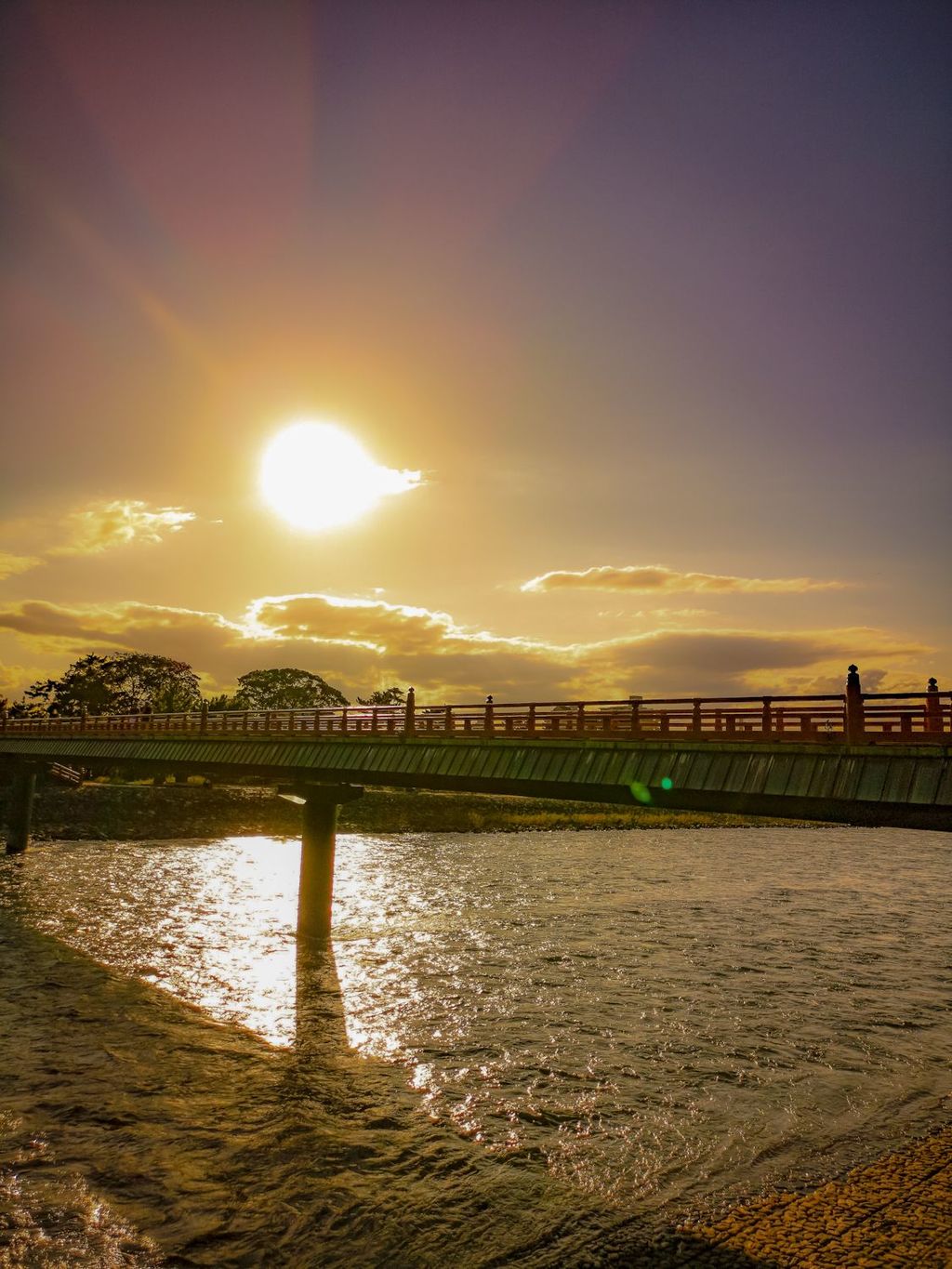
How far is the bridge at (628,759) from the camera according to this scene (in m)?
15.6

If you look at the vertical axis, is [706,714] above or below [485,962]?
above

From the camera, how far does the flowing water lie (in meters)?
10.1

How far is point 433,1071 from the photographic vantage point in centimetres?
1510

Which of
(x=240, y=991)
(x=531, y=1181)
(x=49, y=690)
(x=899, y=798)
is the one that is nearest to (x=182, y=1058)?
(x=240, y=991)

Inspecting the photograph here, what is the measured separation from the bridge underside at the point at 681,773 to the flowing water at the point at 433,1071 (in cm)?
466

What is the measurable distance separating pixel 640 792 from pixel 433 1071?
23.5 ft

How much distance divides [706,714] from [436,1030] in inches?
338

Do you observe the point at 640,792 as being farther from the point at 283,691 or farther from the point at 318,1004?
the point at 283,691

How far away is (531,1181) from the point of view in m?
11.1

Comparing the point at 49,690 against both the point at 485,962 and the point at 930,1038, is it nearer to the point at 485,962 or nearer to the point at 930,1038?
the point at 485,962

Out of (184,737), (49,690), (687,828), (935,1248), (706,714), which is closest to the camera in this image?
(935,1248)

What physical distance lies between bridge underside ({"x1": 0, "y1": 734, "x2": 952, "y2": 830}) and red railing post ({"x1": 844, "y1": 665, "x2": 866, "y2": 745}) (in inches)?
9.4

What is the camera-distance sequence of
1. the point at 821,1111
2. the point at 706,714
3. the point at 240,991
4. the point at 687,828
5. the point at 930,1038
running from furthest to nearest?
the point at 687,828
the point at 240,991
the point at 706,714
the point at 930,1038
the point at 821,1111

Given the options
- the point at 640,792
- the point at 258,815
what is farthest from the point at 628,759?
the point at 258,815
